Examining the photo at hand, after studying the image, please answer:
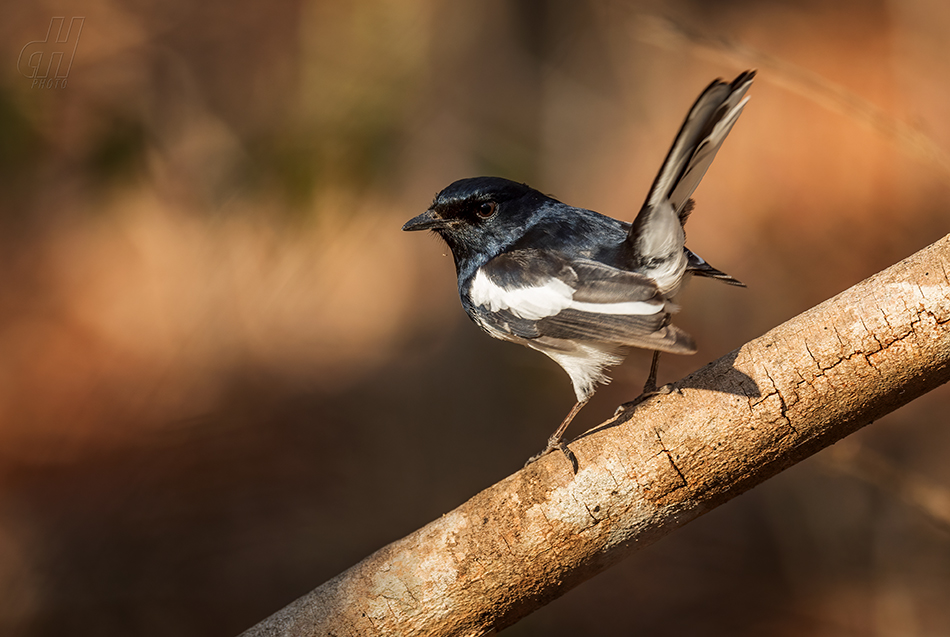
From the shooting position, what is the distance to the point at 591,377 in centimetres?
221

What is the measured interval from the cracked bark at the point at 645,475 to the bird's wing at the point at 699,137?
0.49 metres

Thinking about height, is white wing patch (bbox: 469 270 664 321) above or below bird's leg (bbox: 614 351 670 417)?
above

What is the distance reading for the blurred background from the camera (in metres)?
3.64

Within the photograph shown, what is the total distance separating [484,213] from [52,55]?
370cm

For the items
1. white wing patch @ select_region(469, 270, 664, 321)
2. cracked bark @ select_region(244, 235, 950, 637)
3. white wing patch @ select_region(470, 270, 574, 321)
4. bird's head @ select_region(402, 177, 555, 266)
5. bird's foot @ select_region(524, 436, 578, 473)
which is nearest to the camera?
cracked bark @ select_region(244, 235, 950, 637)

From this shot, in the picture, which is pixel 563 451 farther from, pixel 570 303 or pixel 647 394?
pixel 570 303

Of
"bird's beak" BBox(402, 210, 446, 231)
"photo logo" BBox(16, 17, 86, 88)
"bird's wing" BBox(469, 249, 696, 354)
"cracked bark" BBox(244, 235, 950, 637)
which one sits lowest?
"cracked bark" BBox(244, 235, 950, 637)

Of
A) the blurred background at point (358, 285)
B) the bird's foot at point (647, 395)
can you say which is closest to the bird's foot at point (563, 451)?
the bird's foot at point (647, 395)

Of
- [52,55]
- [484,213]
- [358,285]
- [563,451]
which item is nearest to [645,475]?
[563,451]

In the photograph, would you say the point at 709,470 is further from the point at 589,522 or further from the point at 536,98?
the point at 536,98

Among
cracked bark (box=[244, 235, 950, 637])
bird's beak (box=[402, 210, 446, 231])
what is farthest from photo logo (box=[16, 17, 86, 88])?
cracked bark (box=[244, 235, 950, 637])

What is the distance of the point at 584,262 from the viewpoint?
215 centimetres

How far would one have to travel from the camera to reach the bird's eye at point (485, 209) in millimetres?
2445

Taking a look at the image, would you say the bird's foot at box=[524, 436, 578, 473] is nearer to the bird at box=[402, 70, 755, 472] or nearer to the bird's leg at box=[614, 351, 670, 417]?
the bird at box=[402, 70, 755, 472]
